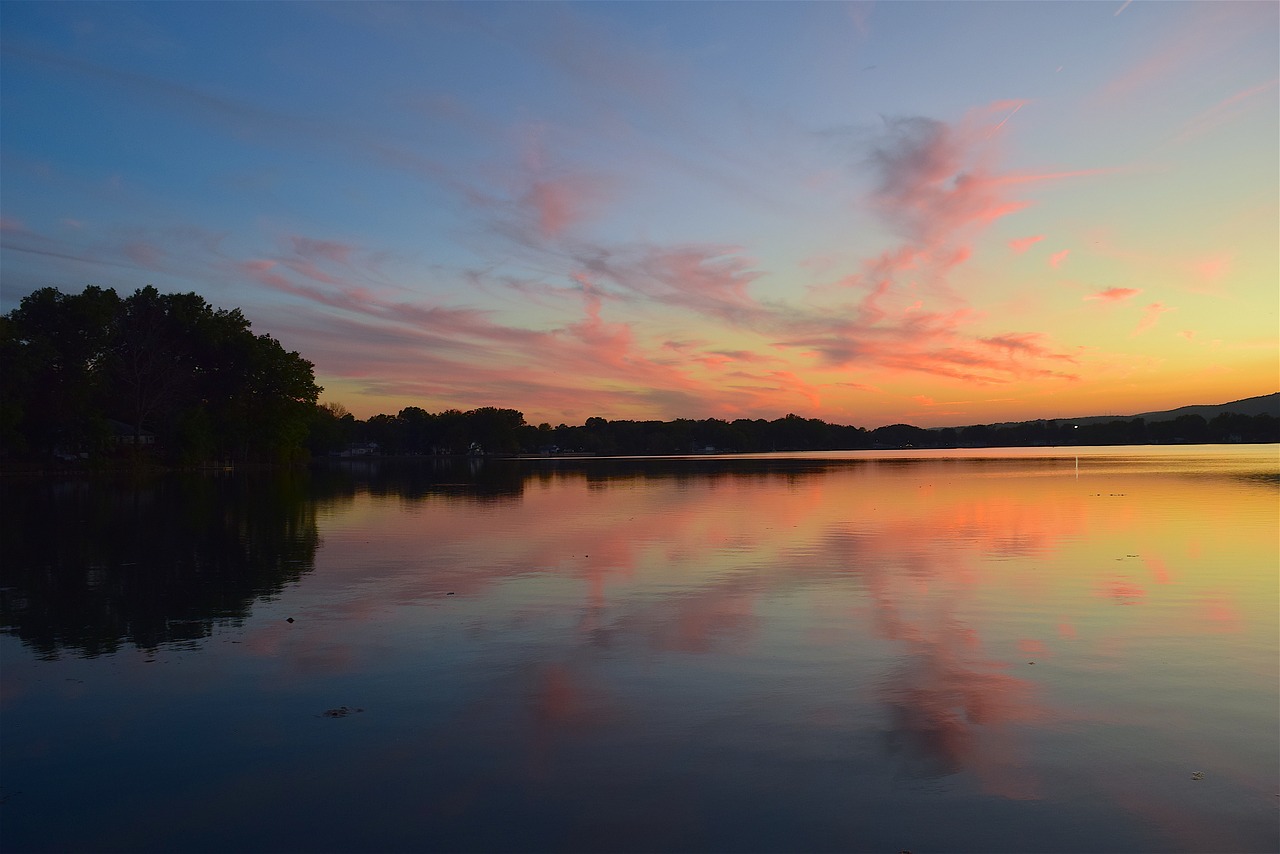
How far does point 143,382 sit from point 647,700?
290 feet

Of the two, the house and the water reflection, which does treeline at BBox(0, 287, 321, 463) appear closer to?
the house

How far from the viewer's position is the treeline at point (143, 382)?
71031 millimetres

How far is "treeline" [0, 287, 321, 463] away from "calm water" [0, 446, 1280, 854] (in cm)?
6039

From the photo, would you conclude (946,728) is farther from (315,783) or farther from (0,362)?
(0,362)

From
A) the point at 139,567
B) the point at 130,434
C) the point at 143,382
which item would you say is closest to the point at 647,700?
the point at 139,567

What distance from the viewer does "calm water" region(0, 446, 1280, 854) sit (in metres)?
6.18

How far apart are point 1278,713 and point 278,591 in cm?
1484

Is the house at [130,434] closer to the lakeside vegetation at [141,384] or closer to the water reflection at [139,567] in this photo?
the lakeside vegetation at [141,384]

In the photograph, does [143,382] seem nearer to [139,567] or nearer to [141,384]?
[141,384]

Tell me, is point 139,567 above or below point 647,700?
above

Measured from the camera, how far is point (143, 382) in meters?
82.6

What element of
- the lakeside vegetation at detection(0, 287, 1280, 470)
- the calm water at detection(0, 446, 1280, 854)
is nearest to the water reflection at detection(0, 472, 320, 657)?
the calm water at detection(0, 446, 1280, 854)

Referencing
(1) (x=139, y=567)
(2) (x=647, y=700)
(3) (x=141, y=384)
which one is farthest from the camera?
(3) (x=141, y=384)

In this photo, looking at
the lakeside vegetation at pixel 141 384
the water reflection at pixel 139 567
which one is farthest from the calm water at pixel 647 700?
the lakeside vegetation at pixel 141 384
